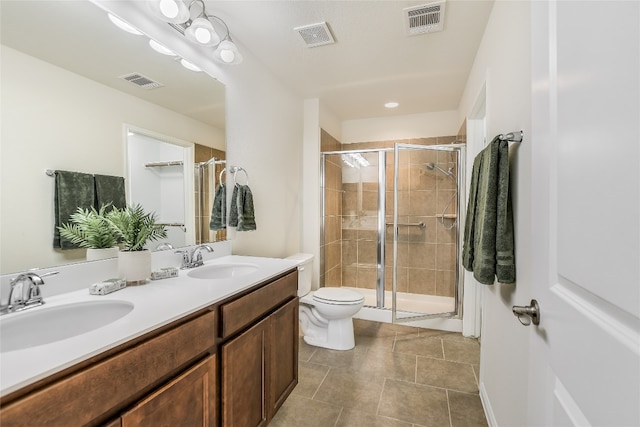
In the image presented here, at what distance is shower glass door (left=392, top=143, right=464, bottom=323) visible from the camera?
121 inches

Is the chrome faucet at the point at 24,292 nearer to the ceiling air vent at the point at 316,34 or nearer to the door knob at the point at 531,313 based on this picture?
the door knob at the point at 531,313

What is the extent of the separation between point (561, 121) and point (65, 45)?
1.72 metres

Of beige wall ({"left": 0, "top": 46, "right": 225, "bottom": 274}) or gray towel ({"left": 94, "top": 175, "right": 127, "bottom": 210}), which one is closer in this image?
beige wall ({"left": 0, "top": 46, "right": 225, "bottom": 274})

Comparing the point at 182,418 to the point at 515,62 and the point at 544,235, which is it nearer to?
the point at 544,235

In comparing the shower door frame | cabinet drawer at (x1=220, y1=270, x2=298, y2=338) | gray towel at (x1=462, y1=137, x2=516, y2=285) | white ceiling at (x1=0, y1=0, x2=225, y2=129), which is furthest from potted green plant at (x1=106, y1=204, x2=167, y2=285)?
the shower door frame

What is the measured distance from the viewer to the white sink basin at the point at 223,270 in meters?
1.68

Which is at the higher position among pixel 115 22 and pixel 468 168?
pixel 115 22

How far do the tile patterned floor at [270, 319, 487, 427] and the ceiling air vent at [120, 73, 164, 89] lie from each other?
1969 mm

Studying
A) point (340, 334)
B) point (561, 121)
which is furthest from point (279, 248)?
point (561, 121)

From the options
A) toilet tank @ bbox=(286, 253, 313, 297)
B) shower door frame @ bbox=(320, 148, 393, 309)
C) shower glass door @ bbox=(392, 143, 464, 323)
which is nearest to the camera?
toilet tank @ bbox=(286, 253, 313, 297)

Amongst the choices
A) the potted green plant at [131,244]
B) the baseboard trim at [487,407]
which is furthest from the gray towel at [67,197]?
the baseboard trim at [487,407]

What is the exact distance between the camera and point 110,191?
135 centimetres

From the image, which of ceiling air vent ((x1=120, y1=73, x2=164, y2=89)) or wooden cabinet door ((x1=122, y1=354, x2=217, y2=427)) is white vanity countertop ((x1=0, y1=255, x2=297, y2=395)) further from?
ceiling air vent ((x1=120, y1=73, x2=164, y2=89))

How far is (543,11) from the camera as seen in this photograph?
2.32 ft
